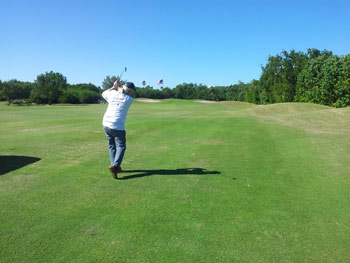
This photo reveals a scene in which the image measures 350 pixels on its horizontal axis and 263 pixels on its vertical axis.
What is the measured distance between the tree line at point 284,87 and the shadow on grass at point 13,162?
17925mm

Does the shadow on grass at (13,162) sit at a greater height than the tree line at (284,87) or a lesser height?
lesser

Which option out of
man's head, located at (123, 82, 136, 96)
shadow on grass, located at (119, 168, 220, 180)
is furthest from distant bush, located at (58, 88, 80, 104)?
shadow on grass, located at (119, 168, 220, 180)

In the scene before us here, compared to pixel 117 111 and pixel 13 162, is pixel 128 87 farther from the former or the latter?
pixel 13 162

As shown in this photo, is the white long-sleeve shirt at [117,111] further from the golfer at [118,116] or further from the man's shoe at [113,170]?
the man's shoe at [113,170]

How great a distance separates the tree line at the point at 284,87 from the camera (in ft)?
138

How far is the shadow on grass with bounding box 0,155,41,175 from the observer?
23.3 ft

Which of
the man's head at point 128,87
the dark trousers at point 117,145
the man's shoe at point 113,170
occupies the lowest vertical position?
the man's shoe at point 113,170

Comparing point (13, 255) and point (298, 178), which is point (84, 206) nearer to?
point (13, 255)

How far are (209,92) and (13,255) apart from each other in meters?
141

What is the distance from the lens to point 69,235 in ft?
12.3

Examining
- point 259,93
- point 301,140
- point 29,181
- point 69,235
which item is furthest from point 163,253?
point 259,93

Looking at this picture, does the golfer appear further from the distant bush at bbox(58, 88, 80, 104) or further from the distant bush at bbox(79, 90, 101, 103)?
the distant bush at bbox(79, 90, 101, 103)

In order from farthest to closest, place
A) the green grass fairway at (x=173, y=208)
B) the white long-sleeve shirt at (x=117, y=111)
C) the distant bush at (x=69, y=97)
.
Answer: the distant bush at (x=69, y=97), the white long-sleeve shirt at (x=117, y=111), the green grass fairway at (x=173, y=208)

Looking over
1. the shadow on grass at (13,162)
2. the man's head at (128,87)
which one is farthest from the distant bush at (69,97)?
the man's head at (128,87)
